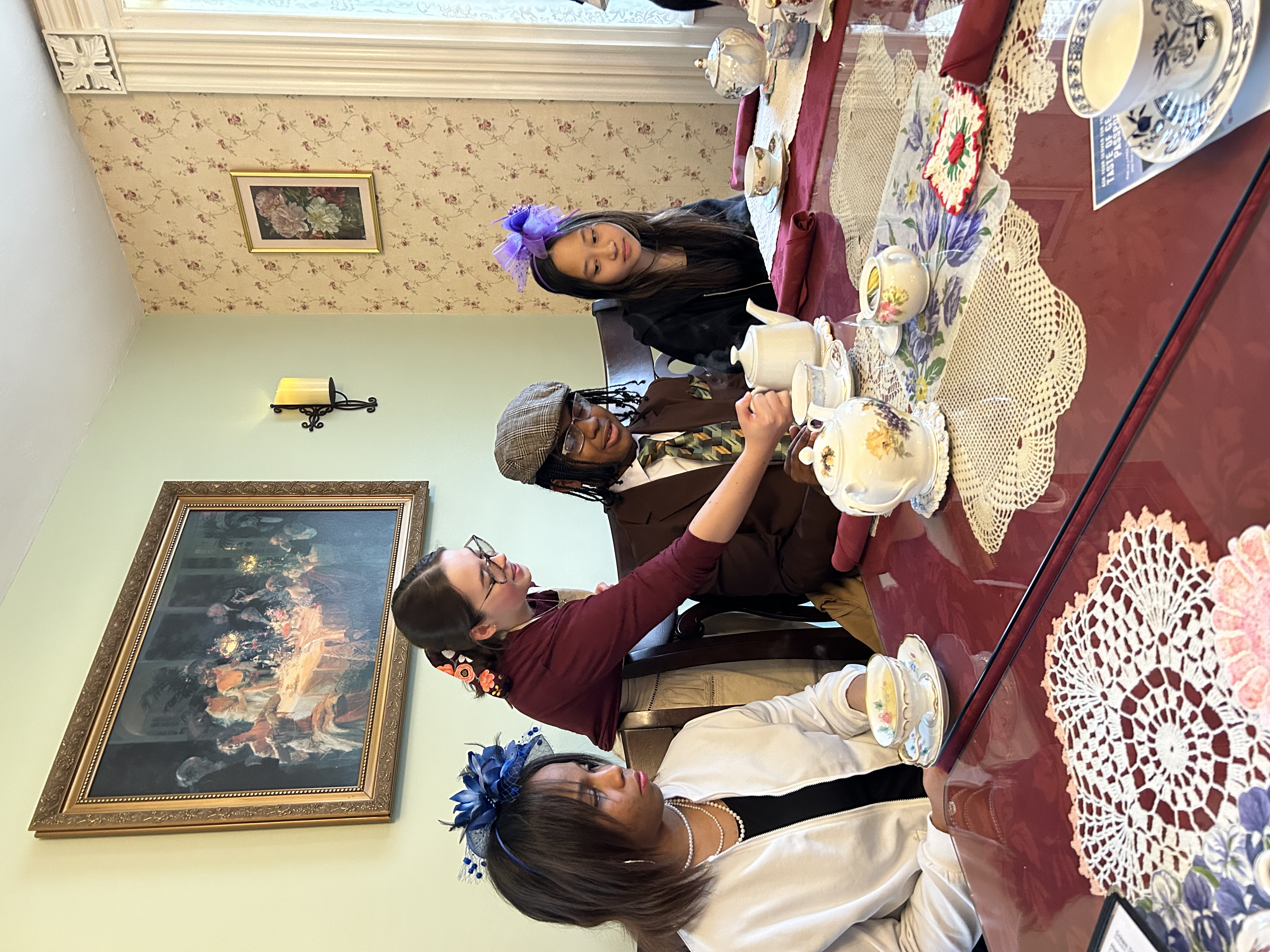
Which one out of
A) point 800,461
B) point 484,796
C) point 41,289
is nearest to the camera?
point 800,461

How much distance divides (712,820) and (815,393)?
67 centimetres

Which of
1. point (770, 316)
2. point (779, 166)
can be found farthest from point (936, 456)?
point (779, 166)

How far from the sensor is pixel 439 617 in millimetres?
1365

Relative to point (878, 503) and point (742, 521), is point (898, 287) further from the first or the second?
point (742, 521)

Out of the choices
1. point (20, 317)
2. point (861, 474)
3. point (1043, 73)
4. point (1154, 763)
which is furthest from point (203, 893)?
point (1043, 73)

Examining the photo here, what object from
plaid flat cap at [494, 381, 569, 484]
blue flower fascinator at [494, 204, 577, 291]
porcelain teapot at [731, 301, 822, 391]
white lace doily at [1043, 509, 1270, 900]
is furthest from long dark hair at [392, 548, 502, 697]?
white lace doily at [1043, 509, 1270, 900]

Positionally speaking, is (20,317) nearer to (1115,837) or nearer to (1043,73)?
(1043,73)

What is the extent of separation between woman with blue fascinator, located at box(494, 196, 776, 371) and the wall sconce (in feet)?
3.60

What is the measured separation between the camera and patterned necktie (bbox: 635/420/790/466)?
4.97ft

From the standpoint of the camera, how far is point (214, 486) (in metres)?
2.41

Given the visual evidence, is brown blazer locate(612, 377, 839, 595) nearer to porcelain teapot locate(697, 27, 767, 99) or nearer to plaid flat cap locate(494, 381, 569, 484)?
plaid flat cap locate(494, 381, 569, 484)

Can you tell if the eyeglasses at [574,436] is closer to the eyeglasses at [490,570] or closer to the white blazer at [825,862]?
the eyeglasses at [490,570]

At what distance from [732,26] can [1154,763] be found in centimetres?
251

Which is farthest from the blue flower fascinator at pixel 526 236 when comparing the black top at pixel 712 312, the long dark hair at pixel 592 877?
the long dark hair at pixel 592 877
